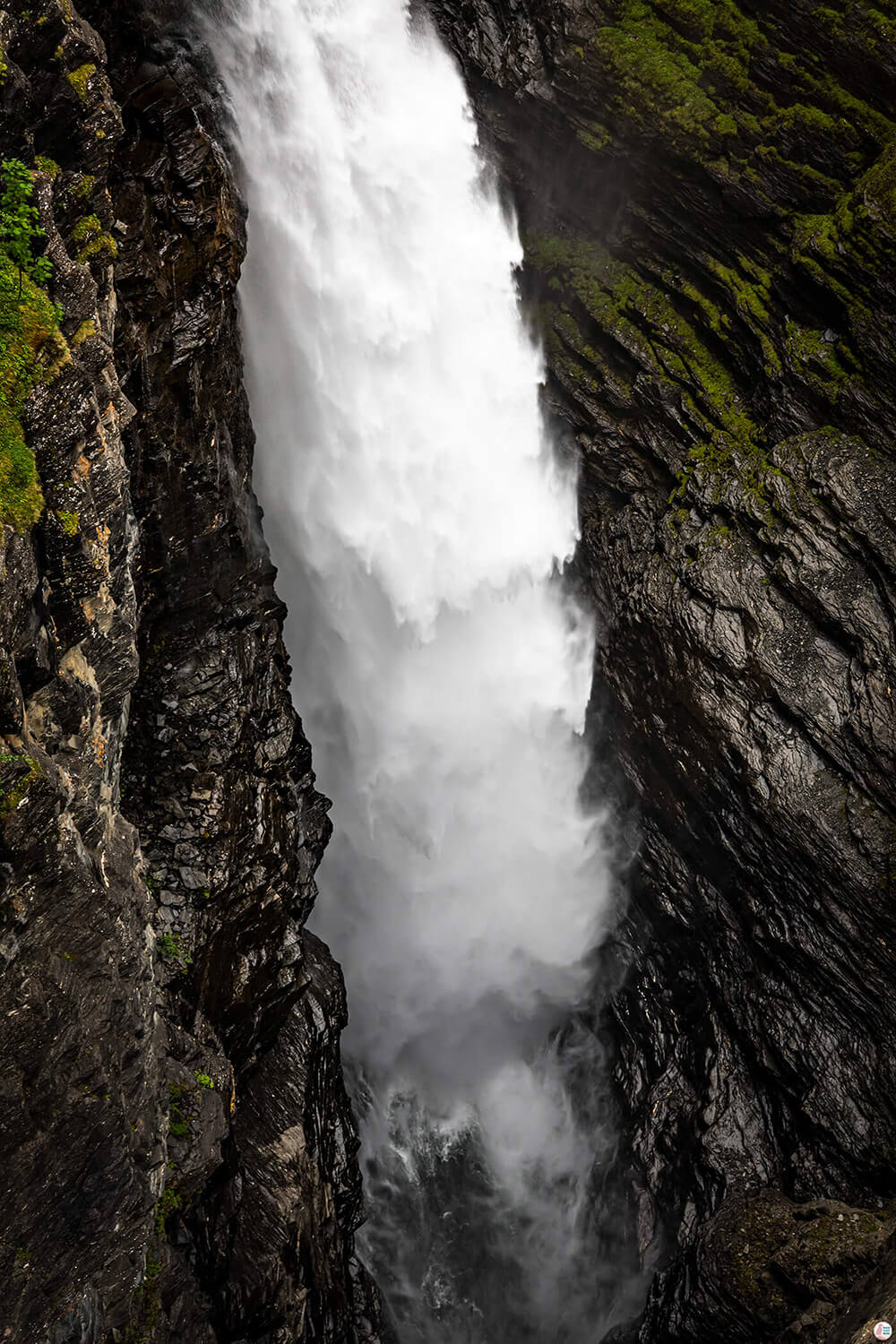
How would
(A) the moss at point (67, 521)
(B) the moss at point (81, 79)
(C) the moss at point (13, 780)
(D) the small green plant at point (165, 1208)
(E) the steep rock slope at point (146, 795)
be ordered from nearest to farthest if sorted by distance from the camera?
(C) the moss at point (13, 780)
(E) the steep rock slope at point (146, 795)
(A) the moss at point (67, 521)
(B) the moss at point (81, 79)
(D) the small green plant at point (165, 1208)

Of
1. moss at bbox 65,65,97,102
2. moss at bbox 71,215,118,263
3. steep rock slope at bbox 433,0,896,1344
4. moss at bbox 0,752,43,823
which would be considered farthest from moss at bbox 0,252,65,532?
steep rock slope at bbox 433,0,896,1344

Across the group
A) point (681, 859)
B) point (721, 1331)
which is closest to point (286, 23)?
point (681, 859)

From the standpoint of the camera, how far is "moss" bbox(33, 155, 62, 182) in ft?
27.0

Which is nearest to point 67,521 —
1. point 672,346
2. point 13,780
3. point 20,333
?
point 20,333

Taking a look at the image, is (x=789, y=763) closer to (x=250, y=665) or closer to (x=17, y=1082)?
(x=250, y=665)

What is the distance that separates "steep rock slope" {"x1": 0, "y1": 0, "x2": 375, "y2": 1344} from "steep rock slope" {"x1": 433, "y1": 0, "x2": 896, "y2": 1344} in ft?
22.9

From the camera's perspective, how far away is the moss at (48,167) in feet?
27.0

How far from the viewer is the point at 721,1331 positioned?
13141 millimetres

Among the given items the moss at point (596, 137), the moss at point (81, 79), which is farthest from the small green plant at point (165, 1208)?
the moss at point (596, 137)

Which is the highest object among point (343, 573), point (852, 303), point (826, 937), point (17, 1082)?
point (852, 303)

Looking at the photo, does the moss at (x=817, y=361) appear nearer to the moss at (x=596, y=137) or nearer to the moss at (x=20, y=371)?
→ the moss at (x=596, y=137)

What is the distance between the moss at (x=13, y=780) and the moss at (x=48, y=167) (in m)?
5.76

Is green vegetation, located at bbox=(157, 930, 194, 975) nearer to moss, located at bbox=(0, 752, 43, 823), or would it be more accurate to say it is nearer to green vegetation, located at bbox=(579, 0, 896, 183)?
moss, located at bbox=(0, 752, 43, 823)

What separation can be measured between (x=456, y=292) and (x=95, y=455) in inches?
442
